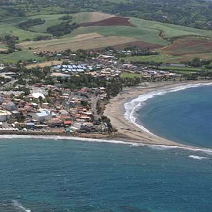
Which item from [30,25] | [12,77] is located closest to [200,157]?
[12,77]

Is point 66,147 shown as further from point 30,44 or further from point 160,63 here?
point 30,44

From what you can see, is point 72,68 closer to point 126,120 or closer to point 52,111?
point 52,111

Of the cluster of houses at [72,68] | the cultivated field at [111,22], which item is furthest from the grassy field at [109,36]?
the cluster of houses at [72,68]

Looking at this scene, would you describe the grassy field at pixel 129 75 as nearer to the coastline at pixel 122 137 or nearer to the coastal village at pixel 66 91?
the coastal village at pixel 66 91

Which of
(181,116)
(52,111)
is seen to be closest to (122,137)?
(52,111)

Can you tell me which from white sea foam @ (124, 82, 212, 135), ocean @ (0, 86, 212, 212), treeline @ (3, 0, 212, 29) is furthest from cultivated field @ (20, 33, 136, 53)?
ocean @ (0, 86, 212, 212)
